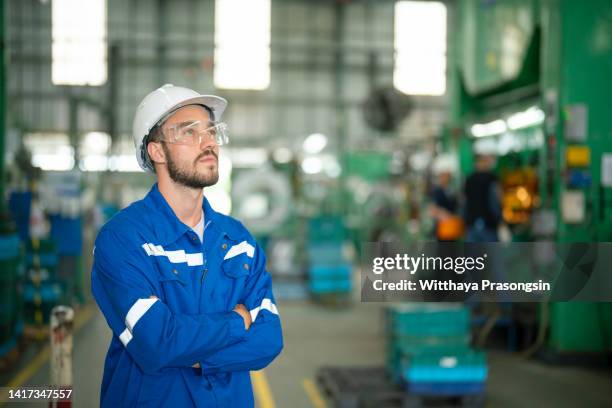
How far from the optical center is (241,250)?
2277 millimetres

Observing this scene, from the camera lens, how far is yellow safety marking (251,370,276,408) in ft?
17.2

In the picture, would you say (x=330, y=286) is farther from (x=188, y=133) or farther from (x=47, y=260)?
(x=188, y=133)

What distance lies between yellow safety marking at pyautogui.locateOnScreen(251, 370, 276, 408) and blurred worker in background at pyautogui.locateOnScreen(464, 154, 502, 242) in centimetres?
285

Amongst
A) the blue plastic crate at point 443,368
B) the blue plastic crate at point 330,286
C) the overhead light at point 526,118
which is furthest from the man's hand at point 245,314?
the blue plastic crate at point 330,286

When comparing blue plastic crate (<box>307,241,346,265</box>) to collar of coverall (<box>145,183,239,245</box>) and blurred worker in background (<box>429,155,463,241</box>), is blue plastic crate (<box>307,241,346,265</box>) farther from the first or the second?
collar of coverall (<box>145,183,239,245</box>)

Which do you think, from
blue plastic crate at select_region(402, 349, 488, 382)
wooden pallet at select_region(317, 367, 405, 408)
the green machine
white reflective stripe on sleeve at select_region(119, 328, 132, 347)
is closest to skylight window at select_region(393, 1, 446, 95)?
the green machine

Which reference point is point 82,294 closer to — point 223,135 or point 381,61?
point 223,135

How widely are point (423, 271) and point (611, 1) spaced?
482cm

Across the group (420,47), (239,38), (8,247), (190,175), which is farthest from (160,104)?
(420,47)

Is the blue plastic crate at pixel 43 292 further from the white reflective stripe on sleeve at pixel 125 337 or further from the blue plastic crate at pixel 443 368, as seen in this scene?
the white reflective stripe on sleeve at pixel 125 337

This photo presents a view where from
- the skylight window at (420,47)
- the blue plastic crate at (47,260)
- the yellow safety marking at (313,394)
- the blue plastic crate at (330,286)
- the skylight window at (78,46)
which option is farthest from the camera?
the skylight window at (420,47)

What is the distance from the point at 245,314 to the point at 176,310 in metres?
0.21

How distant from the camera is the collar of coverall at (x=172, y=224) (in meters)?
2.16

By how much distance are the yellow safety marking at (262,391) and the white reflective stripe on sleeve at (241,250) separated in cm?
319
